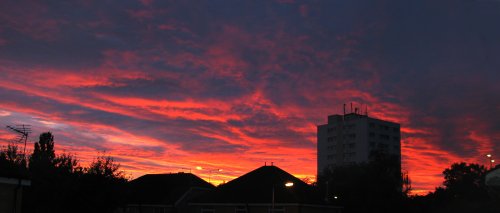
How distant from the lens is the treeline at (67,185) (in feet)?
121

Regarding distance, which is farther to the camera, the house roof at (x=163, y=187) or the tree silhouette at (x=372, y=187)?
the house roof at (x=163, y=187)

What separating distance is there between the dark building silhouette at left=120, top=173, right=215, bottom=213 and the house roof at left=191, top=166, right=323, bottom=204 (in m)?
8.82

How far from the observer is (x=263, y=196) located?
53.2m

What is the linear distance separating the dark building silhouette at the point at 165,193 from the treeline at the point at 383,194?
58.8 feet

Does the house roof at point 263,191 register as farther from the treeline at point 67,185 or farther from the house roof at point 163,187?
the treeline at point 67,185

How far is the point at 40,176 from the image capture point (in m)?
37.6

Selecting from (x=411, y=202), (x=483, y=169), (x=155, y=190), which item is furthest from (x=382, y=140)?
(x=155, y=190)

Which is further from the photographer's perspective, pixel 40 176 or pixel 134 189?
pixel 134 189

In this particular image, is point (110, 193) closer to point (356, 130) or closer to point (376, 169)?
point (376, 169)

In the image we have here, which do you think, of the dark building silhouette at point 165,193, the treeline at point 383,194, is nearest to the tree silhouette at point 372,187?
the treeline at point 383,194

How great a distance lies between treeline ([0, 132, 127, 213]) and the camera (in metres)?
36.9

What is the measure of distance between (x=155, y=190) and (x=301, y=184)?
23714 millimetres

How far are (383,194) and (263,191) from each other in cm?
2063

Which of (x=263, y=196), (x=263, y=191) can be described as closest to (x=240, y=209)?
(x=263, y=196)
